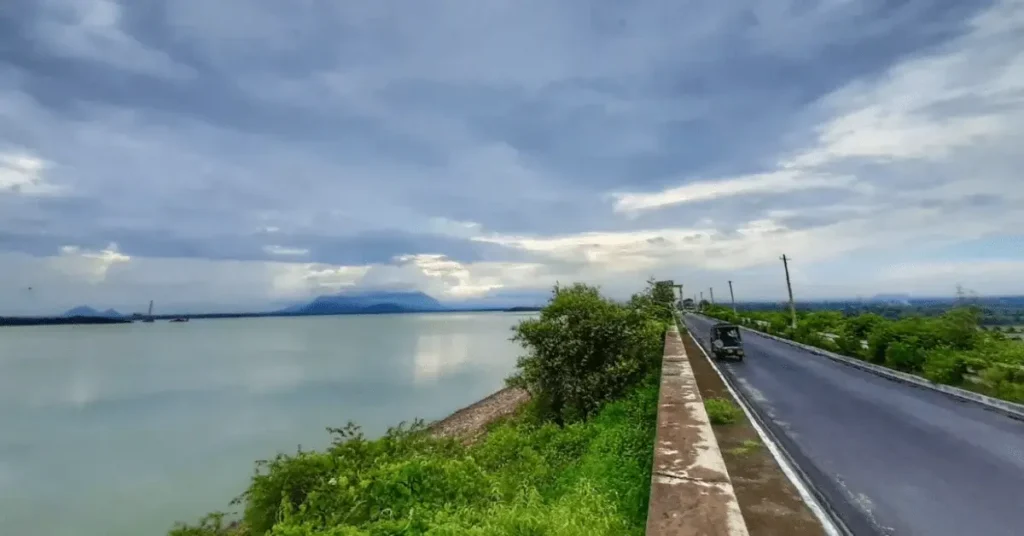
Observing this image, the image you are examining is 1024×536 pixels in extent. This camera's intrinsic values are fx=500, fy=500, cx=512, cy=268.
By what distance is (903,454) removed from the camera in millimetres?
7207

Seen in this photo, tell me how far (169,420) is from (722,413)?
30.2m

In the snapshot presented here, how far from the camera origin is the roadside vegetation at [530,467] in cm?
414

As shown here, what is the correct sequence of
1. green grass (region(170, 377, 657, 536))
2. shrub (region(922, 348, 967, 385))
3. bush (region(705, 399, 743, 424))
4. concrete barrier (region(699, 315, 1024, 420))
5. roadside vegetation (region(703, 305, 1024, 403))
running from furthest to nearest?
shrub (region(922, 348, 967, 385)) → roadside vegetation (region(703, 305, 1024, 403)) → concrete barrier (region(699, 315, 1024, 420)) → bush (region(705, 399, 743, 424)) → green grass (region(170, 377, 657, 536))

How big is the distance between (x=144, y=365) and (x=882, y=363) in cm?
6499

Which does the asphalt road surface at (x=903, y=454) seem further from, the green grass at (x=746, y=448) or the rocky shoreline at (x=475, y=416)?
the rocky shoreline at (x=475, y=416)

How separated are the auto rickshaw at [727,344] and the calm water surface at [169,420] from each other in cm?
1564

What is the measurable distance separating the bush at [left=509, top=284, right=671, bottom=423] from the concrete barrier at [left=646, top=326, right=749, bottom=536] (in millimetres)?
4082

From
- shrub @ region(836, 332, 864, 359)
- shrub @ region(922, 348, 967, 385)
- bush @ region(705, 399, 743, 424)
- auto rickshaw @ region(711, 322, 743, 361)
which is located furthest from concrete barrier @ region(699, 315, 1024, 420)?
bush @ region(705, 399, 743, 424)

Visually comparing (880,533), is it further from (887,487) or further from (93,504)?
(93,504)

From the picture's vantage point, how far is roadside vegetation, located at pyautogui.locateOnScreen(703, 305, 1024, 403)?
1141 centimetres

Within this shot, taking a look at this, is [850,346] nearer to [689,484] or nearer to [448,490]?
[689,484]

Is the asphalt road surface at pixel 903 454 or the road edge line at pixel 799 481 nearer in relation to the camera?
the road edge line at pixel 799 481

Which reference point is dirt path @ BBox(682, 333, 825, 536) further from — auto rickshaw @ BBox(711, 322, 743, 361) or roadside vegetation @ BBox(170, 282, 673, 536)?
auto rickshaw @ BBox(711, 322, 743, 361)

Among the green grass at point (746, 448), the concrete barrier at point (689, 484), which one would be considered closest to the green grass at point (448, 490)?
the concrete barrier at point (689, 484)
